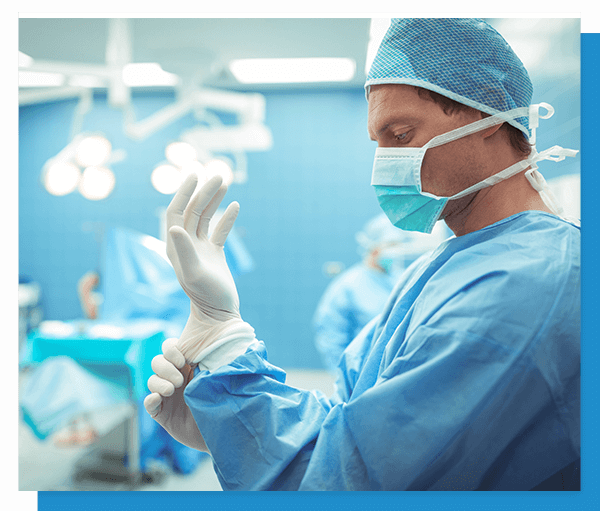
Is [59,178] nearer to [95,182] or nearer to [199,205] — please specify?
[95,182]

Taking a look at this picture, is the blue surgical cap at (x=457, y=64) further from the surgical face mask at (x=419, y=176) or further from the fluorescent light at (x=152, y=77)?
the fluorescent light at (x=152, y=77)

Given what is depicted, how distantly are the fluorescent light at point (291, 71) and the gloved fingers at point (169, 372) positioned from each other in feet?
9.26

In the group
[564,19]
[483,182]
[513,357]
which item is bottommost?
[513,357]

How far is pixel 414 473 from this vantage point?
2.33 ft

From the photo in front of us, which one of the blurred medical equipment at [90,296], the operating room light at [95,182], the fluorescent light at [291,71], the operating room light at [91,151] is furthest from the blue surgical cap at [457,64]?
the blurred medical equipment at [90,296]

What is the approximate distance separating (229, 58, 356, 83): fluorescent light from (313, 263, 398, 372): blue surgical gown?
1598 millimetres

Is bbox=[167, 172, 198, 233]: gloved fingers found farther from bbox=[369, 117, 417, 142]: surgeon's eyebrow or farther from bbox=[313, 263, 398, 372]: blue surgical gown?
bbox=[313, 263, 398, 372]: blue surgical gown

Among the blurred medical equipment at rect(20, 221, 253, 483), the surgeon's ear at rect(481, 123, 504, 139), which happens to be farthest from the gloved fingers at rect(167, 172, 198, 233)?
the blurred medical equipment at rect(20, 221, 253, 483)

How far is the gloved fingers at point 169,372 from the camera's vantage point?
83 cm

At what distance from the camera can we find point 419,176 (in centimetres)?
83

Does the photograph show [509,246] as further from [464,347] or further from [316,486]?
[316,486]
